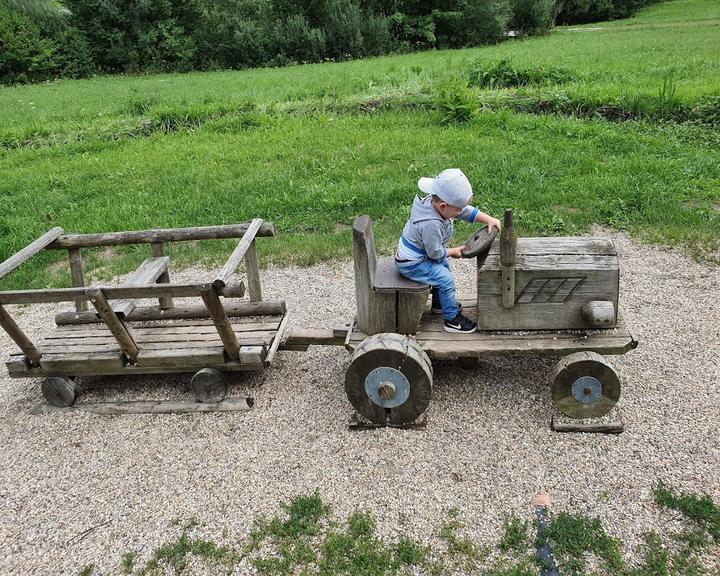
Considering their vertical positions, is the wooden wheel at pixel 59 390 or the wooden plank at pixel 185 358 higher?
the wooden plank at pixel 185 358

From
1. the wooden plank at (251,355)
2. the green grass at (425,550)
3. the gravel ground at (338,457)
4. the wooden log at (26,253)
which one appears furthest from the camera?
the wooden log at (26,253)

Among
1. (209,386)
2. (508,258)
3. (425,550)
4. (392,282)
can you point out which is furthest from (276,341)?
→ (425,550)

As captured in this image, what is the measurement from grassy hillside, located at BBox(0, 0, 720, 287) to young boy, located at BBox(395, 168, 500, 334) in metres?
3.43

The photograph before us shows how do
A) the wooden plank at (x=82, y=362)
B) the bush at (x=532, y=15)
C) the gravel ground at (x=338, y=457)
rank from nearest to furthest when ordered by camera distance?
the gravel ground at (x=338, y=457)
the wooden plank at (x=82, y=362)
the bush at (x=532, y=15)

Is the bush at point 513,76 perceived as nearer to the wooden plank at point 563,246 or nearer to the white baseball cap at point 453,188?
the wooden plank at point 563,246

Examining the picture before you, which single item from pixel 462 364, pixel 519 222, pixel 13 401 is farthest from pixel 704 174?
pixel 13 401

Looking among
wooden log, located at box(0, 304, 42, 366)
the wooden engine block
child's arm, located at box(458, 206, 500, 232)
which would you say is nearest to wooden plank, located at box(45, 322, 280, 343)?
wooden log, located at box(0, 304, 42, 366)

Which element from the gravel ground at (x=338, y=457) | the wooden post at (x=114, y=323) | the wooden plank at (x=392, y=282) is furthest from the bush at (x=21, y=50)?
the wooden plank at (x=392, y=282)

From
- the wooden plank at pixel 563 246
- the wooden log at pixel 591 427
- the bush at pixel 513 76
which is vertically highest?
the bush at pixel 513 76

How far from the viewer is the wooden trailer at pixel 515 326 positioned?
4004 millimetres

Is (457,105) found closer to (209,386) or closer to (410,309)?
(410,309)

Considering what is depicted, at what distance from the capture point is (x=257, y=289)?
18.6 ft

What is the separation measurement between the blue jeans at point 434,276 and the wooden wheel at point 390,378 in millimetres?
437

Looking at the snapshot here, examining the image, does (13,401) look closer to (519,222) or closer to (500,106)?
(519,222)
